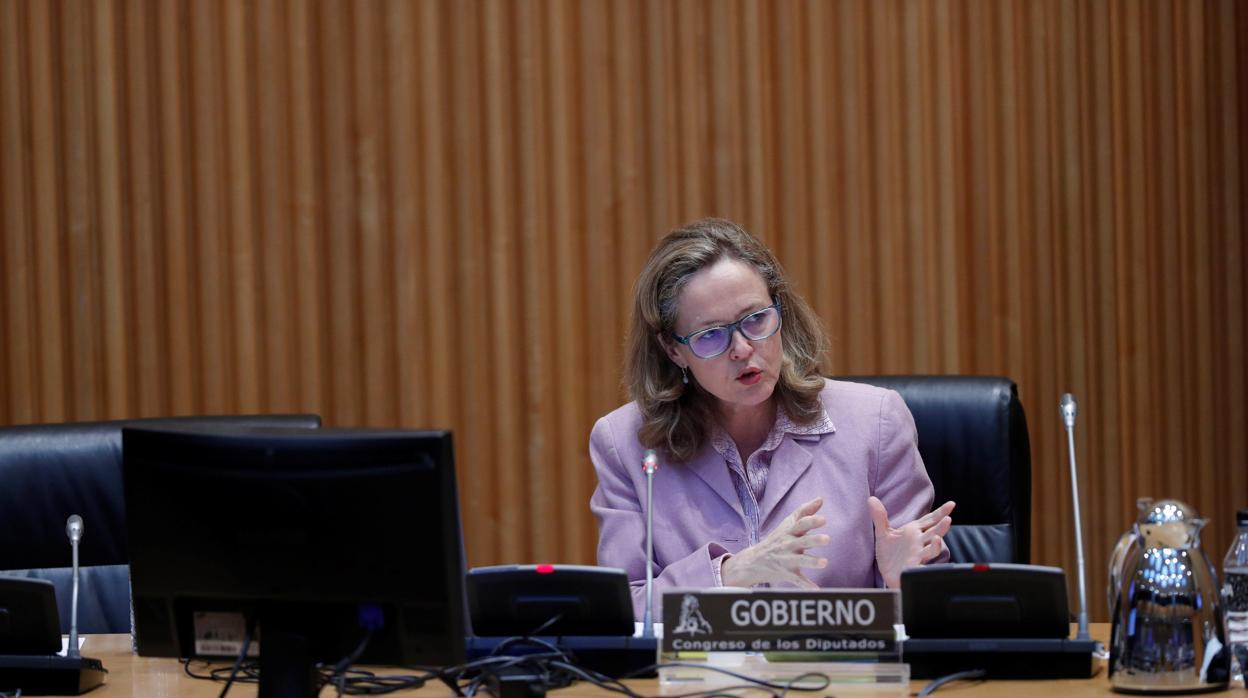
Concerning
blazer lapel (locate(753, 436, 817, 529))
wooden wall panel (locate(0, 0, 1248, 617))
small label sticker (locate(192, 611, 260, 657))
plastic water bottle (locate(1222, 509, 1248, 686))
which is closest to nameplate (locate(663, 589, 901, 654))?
plastic water bottle (locate(1222, 509, 1248, 686))

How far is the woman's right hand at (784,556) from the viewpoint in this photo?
2.25 metres

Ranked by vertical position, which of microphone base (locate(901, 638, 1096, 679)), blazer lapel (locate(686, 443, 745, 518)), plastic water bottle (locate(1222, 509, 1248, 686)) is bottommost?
microphone base (locate(901, 638, 1096, 679))

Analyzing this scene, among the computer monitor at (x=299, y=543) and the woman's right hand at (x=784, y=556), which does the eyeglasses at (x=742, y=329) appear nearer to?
the woman's right hand at (x=784, y=556)

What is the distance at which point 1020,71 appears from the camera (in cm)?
383

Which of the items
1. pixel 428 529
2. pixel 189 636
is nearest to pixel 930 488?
pixel 428 529

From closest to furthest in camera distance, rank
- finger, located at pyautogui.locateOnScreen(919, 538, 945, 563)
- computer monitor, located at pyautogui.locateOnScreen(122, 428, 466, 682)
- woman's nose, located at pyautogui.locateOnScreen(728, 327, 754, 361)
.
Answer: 1. computer monitor, located at pyautogui.locateOnScreen(122, 428, 466, 682)
2. finger, located at pyautogui.locateOnScreen(919, 538, 945, 563)
3. woman's nose, located at pyautogui.locateOnScreen(728, 327, 754, 361)

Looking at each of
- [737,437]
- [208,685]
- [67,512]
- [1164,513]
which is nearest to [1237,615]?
[1164,513]

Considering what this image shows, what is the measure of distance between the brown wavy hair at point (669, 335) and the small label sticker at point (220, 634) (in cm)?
107

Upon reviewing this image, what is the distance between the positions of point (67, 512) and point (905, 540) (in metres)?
1.55

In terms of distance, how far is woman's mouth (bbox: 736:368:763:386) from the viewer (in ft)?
8.32

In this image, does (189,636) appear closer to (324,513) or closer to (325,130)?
(324,513)

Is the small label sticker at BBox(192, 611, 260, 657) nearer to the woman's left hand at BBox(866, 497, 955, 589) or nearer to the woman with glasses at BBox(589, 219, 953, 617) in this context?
the woman with glasses at BBox(589, 219, 953, 617)

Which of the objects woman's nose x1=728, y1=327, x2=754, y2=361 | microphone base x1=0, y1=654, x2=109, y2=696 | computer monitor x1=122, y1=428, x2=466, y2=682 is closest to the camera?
computer monitor x1=122, y1=428, x2=466, y2=682

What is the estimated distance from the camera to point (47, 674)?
1.98m
